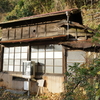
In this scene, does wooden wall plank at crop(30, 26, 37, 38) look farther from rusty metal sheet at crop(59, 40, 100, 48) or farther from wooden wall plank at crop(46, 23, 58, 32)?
rusty metal sheet at crop(59, 40, 100, 48)

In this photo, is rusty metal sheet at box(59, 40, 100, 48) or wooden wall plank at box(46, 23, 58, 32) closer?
rusty metal sheet at box(59, 40, 100, 48)

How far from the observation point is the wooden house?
22.0 ft

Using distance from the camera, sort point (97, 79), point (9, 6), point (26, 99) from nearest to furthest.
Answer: point (97, 79) < point (26, 99) < point (9, 6)

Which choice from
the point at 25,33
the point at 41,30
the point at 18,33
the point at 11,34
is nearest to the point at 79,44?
the point at 41,30

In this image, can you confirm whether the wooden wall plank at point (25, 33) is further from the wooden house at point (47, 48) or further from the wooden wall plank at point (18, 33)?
the wooden wall plank at point (18, 33)

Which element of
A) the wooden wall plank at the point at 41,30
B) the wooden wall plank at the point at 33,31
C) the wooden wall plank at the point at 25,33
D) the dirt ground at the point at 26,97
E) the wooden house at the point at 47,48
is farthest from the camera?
the wooden wall plank at the point at 25,33

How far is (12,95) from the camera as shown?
717cm

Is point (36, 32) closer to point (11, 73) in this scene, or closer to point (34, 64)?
point (34, 64)

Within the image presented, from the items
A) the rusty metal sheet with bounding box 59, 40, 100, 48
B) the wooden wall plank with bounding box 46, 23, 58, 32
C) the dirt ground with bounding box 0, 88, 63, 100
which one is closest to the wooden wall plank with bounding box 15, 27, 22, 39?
the wooden wall plank with bounding box 46, 23, 58, 32

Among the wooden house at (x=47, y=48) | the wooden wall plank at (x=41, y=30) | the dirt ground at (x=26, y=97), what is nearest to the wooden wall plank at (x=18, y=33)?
the wooden house at (x=47, y=48)

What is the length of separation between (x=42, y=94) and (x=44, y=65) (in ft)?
6.11

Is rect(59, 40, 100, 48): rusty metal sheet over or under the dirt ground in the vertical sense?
over

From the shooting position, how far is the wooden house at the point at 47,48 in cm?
672

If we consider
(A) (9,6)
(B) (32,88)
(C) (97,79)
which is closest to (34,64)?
(B) (32,88)
